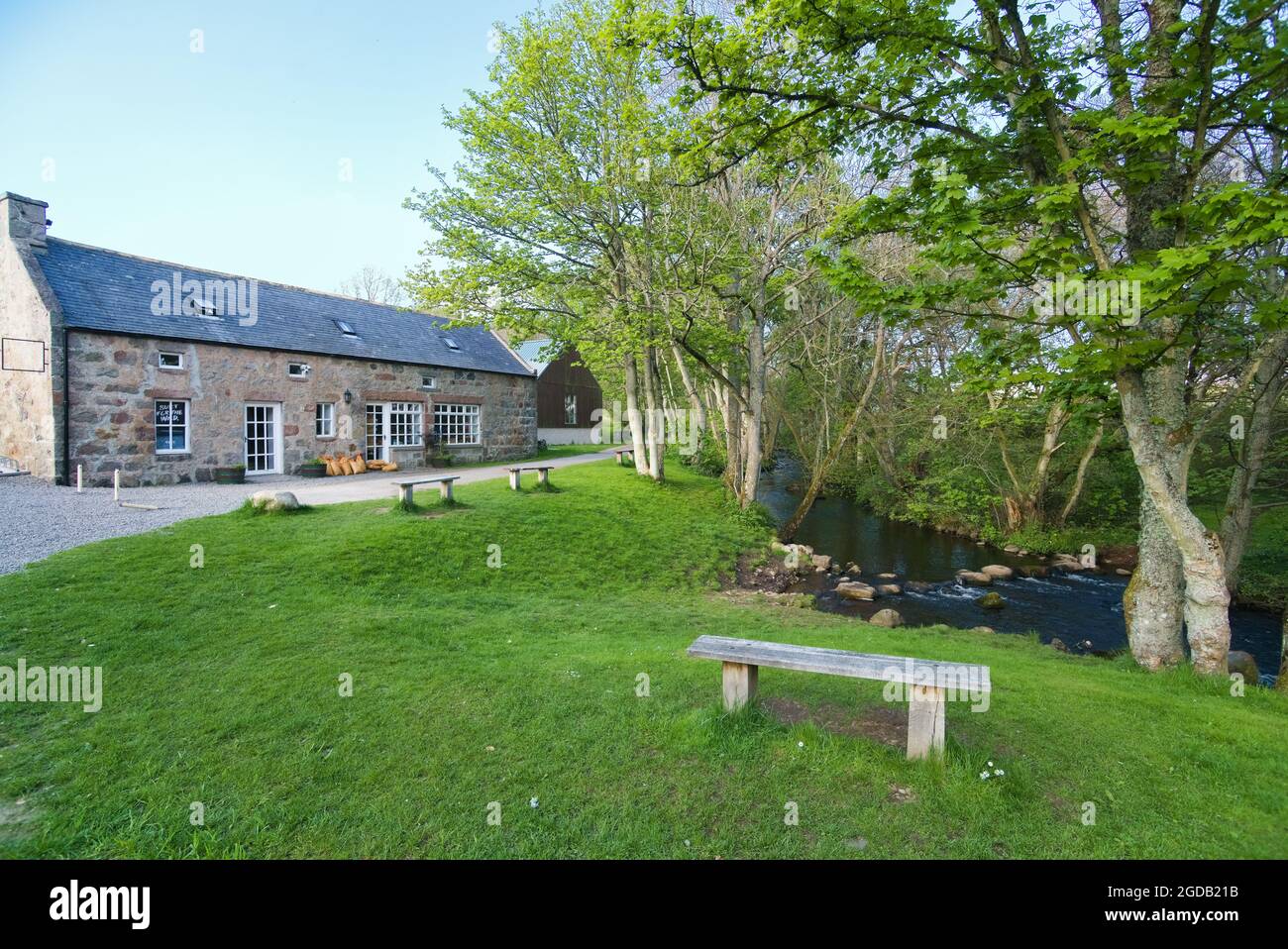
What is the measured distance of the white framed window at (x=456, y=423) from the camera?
80.6ft

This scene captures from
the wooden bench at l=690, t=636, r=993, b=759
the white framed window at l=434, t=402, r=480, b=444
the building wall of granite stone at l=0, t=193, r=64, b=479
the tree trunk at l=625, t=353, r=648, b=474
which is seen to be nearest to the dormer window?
the building wall of granite stone at l=0, t=193, r=64, b=479

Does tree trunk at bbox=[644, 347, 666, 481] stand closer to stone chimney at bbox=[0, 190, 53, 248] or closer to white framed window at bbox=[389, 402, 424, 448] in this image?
white framed window at bbox=[389, 402, 424, 448]

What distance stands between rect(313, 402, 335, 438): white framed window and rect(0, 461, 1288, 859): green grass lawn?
41.3 feet

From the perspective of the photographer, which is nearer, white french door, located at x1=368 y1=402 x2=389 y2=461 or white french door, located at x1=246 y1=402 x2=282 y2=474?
white french door, located at x1=246 y1=402 x2=282 y2=474

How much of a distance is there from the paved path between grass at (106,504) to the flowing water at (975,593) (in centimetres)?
1100

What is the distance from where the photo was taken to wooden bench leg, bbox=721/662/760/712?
4.64m

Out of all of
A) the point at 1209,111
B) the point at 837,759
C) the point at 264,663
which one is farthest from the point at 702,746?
the point at 1209,111

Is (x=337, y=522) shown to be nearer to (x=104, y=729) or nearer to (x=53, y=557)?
(x=53, y=557)

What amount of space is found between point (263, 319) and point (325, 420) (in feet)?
11.9

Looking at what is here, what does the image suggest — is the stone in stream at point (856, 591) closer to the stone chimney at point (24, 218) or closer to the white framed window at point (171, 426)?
the white framed window at point (171, 426)

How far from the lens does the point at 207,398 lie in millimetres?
17531

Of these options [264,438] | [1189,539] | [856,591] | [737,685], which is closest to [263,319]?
[264,438]

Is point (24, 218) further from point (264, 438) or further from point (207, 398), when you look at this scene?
point (264, 438)
